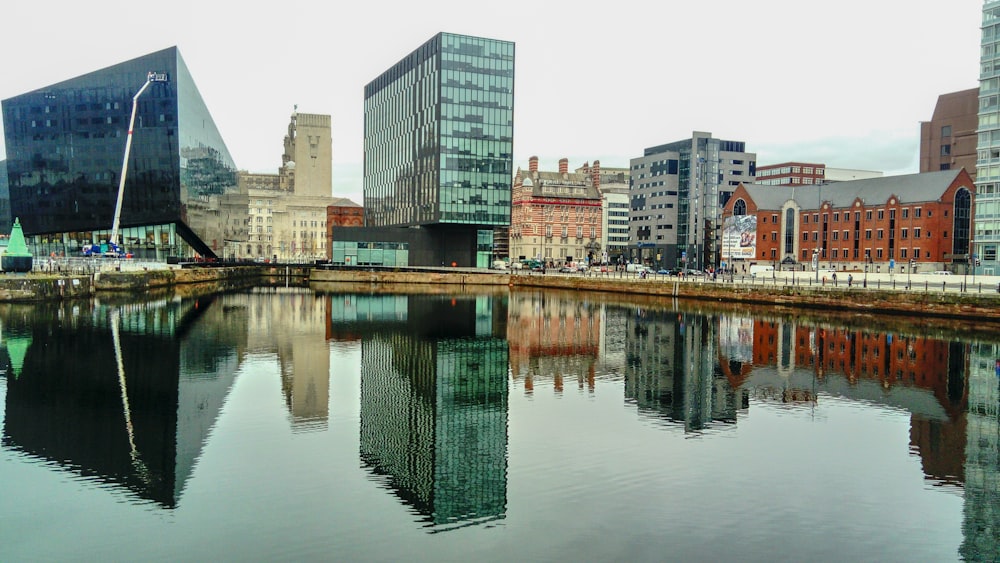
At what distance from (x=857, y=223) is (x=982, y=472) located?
107 m

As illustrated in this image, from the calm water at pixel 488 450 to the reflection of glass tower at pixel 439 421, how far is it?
0.12 meters

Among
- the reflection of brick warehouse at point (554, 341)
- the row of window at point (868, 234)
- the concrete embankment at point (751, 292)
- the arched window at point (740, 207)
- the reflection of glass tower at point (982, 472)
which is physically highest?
A: the arched window at point (740, 207)

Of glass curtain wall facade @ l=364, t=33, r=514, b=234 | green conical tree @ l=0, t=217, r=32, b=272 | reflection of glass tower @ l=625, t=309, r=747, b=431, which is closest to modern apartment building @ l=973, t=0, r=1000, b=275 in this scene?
reflection of glass tower @ l=625, t=309, r=747, b=431

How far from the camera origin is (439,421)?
24391 mm

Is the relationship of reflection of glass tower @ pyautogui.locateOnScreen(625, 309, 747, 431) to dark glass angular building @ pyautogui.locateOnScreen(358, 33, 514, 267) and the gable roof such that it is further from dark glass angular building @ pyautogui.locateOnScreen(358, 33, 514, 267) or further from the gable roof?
the gable roof

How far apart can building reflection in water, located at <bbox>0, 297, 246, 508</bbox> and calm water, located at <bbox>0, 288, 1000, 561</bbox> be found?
0.43ft

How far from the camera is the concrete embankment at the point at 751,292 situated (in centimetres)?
5970

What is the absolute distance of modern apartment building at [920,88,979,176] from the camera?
458ft

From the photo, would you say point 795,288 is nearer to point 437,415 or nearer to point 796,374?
point 796,374

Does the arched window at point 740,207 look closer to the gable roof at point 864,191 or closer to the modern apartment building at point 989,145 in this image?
the gable roof at point 864,191

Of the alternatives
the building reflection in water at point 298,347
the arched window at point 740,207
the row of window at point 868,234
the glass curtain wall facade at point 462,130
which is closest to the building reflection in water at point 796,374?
the building reflection in water at point 298,347

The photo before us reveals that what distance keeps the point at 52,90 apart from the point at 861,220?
125 m

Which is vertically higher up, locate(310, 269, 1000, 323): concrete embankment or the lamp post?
the lamp post

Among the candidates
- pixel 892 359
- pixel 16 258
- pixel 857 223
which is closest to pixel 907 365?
pixel 892 359
